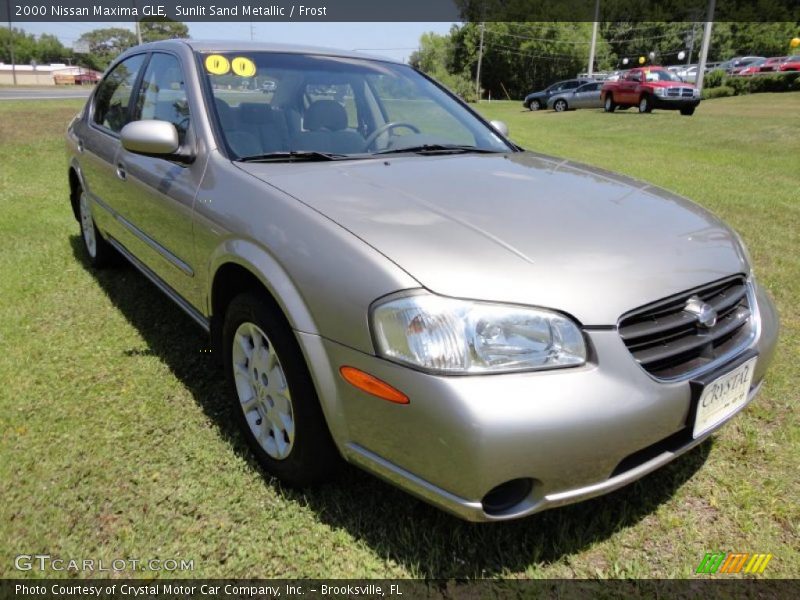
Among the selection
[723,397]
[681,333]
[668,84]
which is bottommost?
[723,397]

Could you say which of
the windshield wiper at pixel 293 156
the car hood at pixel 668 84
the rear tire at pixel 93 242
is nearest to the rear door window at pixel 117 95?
the rear tire at pixel 93 242

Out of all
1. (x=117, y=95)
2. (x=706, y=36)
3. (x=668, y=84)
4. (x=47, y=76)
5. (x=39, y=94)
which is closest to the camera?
(x=117, y=95)

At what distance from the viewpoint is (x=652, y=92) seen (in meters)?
21.3

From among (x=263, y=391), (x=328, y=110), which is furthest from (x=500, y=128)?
(x=263, y=391)

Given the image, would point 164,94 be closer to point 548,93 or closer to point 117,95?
point 117,95

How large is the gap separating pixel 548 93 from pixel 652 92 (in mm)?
9502

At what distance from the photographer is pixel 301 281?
1.86 m

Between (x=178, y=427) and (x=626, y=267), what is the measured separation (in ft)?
6.36

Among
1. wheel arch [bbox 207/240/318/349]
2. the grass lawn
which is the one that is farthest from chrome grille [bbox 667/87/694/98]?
wheel arch [bbox 207/240/318/349]

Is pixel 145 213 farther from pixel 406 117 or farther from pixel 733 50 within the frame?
pixel 733 50

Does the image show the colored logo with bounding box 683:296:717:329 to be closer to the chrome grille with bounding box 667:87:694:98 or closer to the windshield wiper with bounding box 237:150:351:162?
the windshield wiper with bounding box 237:150:351:162

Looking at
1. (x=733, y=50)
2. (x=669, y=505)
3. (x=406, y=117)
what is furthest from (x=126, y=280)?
(x=733, y=50)

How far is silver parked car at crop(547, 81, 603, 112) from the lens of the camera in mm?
26531

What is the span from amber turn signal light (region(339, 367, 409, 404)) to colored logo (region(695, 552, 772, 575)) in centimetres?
118
